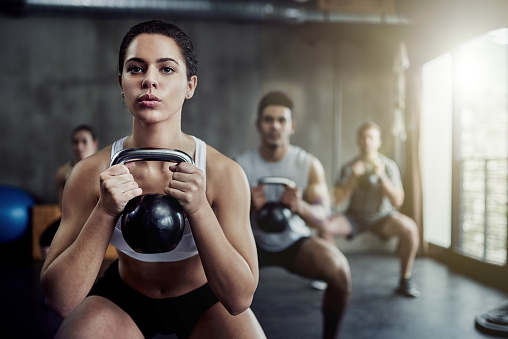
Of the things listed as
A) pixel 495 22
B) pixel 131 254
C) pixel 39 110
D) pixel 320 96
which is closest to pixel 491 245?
pixel 495 22

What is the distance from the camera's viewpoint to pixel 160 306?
1106 mm

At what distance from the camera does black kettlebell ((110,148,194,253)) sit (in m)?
0.71

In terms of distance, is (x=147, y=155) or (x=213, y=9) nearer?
(x=147, y=155)

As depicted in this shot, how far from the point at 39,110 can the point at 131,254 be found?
14.7ft

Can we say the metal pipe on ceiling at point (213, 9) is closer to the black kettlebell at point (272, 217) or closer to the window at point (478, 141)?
the window at point (478, 141)

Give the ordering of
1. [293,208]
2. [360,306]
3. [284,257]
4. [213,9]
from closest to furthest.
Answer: [293,208] → [284,257] → [360,306] → [213,9]

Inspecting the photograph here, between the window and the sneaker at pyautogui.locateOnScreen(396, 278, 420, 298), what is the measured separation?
3.04ft

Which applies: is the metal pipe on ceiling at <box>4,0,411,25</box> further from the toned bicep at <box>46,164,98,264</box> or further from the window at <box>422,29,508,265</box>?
the toned bicep at <box>46,164,98,264</box>

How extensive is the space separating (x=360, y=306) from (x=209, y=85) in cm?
310

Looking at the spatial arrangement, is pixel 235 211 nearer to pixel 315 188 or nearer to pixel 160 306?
pixel 160 306

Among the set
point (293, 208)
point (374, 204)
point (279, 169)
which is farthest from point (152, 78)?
point (374, 204)

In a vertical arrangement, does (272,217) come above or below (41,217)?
above

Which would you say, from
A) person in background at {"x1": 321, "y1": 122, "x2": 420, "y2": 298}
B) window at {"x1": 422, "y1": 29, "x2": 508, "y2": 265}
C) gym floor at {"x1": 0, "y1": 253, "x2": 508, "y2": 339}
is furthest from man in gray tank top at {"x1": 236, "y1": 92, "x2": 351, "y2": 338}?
window at {"x1": 422, "y1": 29, "x2": 508, "y2": 265}

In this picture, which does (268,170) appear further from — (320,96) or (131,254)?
(320,96)
